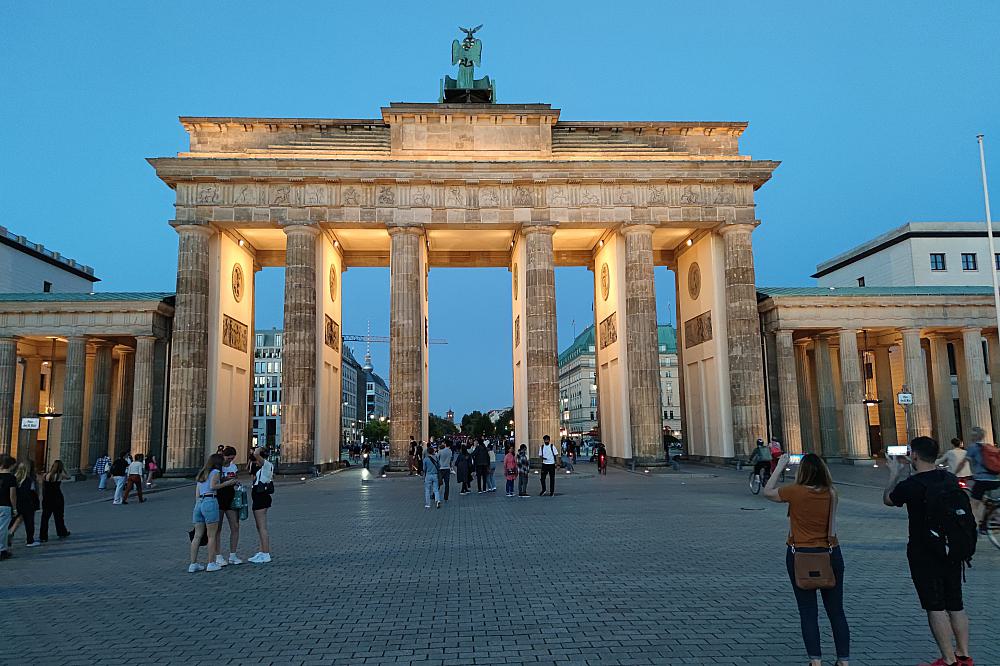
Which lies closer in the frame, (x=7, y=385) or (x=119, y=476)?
(x=119, y=476)

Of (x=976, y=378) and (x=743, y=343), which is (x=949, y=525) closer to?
(x=743, y=343)

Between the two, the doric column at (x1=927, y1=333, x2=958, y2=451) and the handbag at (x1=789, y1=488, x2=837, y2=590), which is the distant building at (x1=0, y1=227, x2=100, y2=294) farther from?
the doric column at (x1=927, y1=333, x2=958, y2=451)

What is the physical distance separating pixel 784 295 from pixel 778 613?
3459cm

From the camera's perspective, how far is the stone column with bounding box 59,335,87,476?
35.4 metres

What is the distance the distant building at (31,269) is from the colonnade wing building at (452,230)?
76.5 ft

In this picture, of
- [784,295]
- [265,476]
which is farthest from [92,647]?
[784,295]

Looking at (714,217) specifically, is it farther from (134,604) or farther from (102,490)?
(134,604)

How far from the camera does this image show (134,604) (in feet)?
27.9

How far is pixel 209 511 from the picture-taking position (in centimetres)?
1058

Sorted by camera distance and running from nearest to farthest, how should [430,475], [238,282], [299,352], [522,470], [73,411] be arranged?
[430,475] → [522,470] → [299,352] → [73,411] → [238,282]

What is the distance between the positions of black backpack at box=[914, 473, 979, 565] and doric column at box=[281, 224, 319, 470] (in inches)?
1245

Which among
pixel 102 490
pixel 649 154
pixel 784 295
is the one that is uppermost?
pixel 649 154

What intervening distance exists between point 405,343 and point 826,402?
2468 centimetres

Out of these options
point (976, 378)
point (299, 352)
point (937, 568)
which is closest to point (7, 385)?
point (299, 352)
